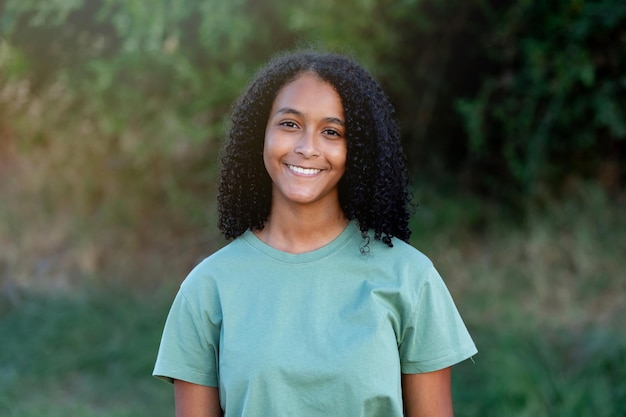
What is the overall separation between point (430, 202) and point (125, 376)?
108 inches

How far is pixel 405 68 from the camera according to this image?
7.19 m

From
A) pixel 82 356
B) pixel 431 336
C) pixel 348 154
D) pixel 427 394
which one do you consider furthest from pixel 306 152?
pixel 82 356

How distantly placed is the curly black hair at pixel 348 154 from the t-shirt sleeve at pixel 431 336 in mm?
168

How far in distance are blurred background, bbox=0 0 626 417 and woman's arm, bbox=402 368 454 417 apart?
259 cm

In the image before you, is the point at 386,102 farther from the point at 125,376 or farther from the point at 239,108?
the point at 125,376

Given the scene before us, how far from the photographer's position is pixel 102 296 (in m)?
6.68

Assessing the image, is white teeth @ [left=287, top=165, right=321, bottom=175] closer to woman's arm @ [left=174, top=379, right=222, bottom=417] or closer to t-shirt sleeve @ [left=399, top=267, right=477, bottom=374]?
t-shirt sleeve @ [left=399, top=267, right=477, bottom=374]

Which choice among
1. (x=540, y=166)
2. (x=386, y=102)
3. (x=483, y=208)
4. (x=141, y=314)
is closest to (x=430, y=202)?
(x=483, y=208)

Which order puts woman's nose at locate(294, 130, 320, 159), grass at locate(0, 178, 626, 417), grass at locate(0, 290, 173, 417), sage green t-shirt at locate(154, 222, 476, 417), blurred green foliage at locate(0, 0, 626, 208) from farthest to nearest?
blurred green foliage at locate(0, 0, 626, 208), grass at locate(0, 290, 173, 417), grass at locate(0, 178, 626, 417), woman's nose at locate(294, 130, 320, 159), sage green t-shirt at locate(154, 222, 476, 417)

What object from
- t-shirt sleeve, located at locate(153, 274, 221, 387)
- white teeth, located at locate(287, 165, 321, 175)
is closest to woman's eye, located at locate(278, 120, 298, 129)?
white teeth, located at locate(287, 165, 321, 175)

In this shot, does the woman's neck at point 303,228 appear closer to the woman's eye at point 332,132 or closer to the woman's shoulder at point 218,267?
the woman's shoulder at point 218,267

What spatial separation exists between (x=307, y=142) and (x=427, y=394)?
70 cm

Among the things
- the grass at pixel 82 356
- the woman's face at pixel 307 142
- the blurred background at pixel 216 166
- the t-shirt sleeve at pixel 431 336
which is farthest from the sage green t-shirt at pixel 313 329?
the grass at pixel 82 356

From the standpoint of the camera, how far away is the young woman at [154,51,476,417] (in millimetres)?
2055
